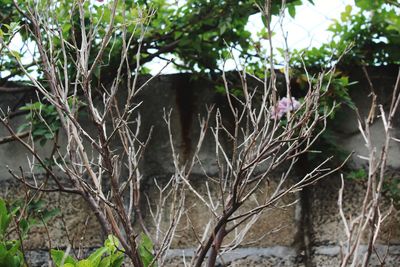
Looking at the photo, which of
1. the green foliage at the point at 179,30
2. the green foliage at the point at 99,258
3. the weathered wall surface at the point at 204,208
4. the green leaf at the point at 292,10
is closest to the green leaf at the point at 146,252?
the green foliage at the point at 99,258

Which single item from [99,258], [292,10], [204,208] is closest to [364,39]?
[292,10]

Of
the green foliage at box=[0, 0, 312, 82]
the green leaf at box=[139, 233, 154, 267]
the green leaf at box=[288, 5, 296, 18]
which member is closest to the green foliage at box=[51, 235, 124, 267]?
the green leaf at box=[139, 233, 154, 267]

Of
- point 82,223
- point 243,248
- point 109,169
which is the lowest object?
point 243,248

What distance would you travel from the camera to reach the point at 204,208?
2.02 metres

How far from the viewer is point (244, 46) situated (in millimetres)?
2152

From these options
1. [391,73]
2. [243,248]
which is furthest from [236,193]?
[391,73]

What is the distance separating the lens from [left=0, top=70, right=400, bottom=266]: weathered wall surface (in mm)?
1989

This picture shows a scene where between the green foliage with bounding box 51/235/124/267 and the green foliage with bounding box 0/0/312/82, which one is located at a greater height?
the green foliage with bounding box 0/0/312/82

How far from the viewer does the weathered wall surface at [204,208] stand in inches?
78.3

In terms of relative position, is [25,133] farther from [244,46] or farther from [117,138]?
[244,46]

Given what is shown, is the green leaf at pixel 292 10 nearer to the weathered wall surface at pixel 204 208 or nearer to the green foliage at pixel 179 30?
the green foliage at pixel 179 30

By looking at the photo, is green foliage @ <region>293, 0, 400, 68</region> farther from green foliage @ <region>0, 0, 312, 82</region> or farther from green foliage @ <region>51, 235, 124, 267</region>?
green foliage @ <region>51, 235, 124, 267</region>

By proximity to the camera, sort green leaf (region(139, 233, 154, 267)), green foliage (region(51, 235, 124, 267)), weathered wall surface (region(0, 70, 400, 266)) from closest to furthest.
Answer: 1. green foliage (region(51, 235, 124, 267))
2. green leaf (region(139, 233, 154, 267))
3. weathered wall surface (region(0, 70, 400, 266))

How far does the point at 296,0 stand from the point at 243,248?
757mm
